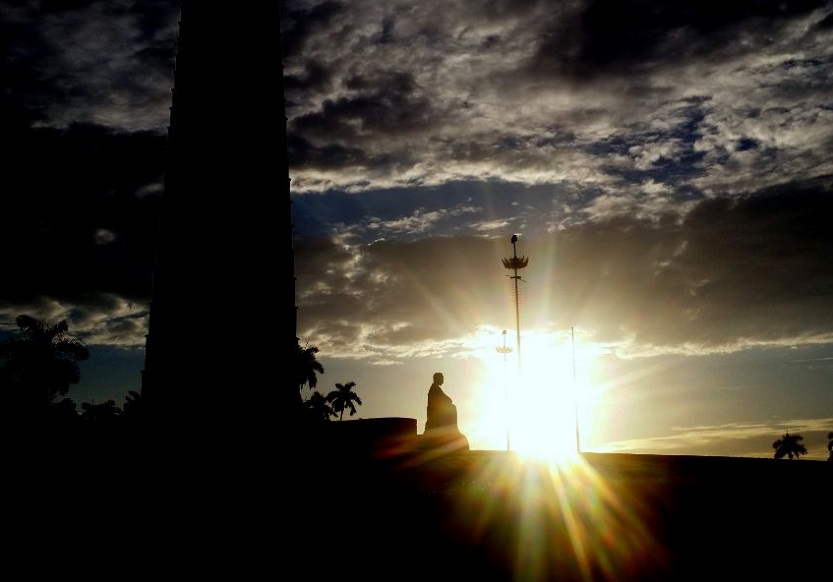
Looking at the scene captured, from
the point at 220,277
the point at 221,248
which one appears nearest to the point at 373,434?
the point at 220,277

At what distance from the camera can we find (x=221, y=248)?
7.41 meters

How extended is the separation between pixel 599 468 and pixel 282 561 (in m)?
6.26

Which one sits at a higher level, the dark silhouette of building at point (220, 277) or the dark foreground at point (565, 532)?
the dark silhouette of building at point (220, 277)

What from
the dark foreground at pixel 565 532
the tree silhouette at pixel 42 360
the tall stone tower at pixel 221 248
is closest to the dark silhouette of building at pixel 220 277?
the tall stone tower at pixel 221 248

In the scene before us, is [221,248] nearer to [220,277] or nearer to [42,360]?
[220,277]

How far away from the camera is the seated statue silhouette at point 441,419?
13664mm

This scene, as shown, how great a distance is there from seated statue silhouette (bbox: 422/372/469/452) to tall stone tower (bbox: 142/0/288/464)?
6661 mm

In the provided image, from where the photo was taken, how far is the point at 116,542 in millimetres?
5539

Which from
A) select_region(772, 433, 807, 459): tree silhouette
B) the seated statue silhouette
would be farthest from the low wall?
select_region(772, 433, 807, 459): tree silhouette

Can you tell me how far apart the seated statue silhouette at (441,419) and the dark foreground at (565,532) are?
22.4 ft

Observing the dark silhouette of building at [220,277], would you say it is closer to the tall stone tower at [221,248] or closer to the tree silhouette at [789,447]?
the tall stone tower at [221,248]

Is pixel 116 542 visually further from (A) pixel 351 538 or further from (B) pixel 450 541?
(B) pixel 450 541

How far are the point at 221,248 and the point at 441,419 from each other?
320 inches

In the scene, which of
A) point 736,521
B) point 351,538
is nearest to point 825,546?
point 736,521
